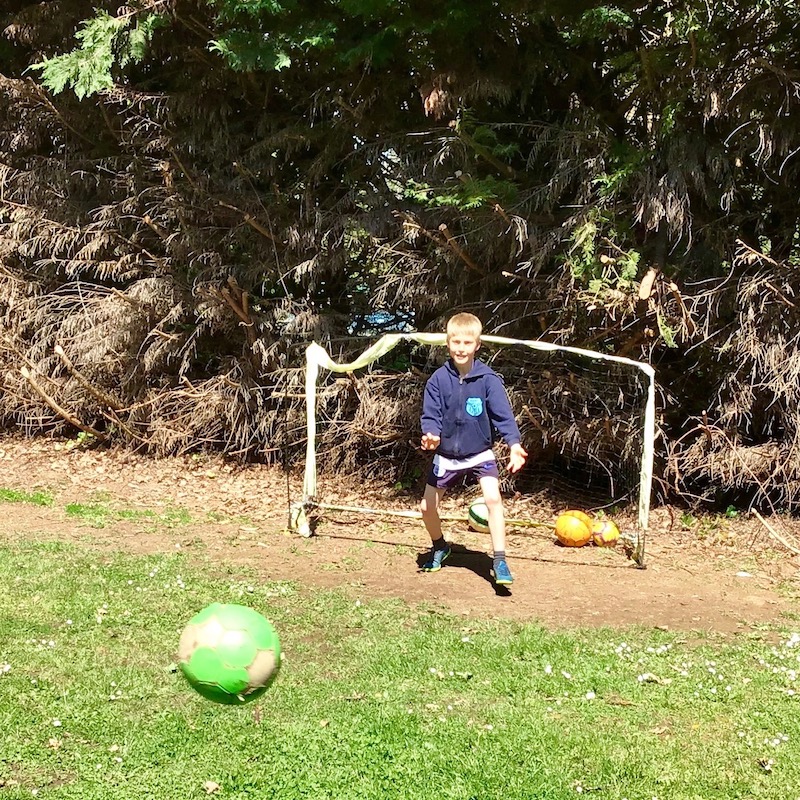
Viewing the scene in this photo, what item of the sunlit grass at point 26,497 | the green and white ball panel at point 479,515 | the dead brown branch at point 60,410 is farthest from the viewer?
the dead brown branch at point 60,410

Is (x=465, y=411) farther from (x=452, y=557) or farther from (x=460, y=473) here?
(x=452, y=557)

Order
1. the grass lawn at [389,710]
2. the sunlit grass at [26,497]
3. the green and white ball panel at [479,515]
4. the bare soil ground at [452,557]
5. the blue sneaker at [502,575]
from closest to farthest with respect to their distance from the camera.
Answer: the grass lawn at [389,710] < the bare soil ground at [452,557] < the blue sneaker at [502,575] < the green and white ball panel at [479,515] < the sunlit grass at [26,497]

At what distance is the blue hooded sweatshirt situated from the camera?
6102 millimetres

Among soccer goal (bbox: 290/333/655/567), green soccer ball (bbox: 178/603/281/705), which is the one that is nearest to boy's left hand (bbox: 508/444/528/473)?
soccer goal (bbox: 290/333/655/567)

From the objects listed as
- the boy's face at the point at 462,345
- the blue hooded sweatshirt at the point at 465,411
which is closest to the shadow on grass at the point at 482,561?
the blue hooded sweatshirt at the point at 465,411

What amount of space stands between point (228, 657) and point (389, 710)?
90 centimetres

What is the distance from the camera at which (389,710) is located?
157 inches

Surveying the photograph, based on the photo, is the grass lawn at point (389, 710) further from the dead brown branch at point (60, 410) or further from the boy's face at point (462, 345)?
the dead brown branch at point (60, 410)

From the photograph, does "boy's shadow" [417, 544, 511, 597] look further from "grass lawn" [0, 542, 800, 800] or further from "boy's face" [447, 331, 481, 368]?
"boy's face" [447, 331, 481, 368]

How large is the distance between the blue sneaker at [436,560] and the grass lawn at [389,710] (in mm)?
880

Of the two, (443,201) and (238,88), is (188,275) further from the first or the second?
(443,201)

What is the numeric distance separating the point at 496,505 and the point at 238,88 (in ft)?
18.9

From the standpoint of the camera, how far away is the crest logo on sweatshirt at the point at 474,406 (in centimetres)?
609

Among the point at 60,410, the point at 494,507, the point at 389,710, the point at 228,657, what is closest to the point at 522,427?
the point at 494,507
